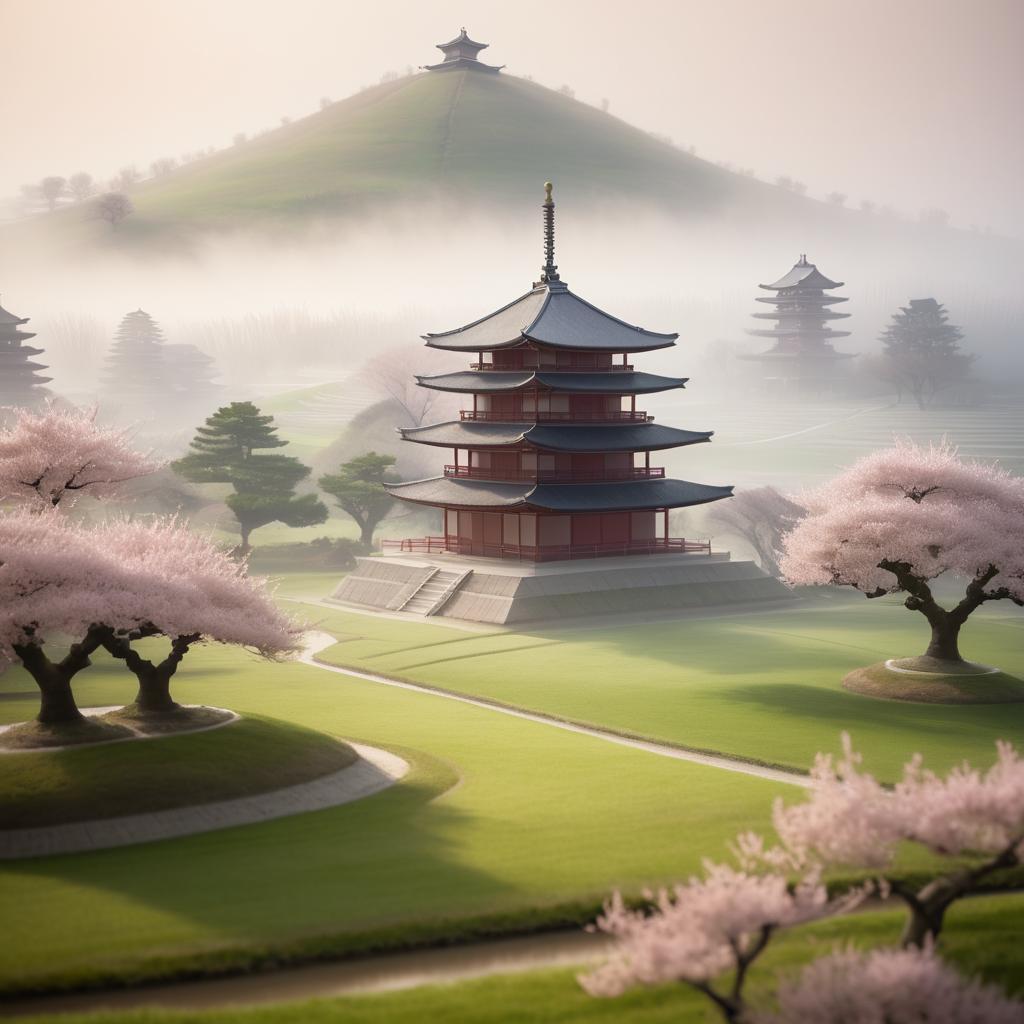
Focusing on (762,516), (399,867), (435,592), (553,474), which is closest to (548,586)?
(435,592)

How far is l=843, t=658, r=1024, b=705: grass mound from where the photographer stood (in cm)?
3628

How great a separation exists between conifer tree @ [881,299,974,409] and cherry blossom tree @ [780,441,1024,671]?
10756 cm

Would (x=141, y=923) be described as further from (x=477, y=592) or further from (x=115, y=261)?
(x=115, y=261)

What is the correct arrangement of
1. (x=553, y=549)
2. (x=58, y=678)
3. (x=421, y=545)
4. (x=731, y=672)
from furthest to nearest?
(x=421, y=545)
(x=553, y=549)
(x=731, y=672)
(x=58, y=678)

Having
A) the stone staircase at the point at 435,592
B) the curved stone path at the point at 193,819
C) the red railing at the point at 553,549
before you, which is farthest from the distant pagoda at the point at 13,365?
the curved stone path at the point at 193,819

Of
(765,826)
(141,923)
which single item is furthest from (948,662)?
(141,923)

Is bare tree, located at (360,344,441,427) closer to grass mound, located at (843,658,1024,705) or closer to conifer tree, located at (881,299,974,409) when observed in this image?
conifer tree, located at (881,299,974,409)

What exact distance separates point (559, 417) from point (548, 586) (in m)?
8.77

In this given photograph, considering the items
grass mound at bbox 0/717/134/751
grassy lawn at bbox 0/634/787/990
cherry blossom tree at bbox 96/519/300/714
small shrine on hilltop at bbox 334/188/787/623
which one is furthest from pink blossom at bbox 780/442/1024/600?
grass mound at bbox 0/717/134/751

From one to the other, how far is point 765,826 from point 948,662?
16.5 m

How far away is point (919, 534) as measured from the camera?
36.7 meters

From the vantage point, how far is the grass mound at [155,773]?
24078 mm

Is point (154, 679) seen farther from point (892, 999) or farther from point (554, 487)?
point (554, 487)

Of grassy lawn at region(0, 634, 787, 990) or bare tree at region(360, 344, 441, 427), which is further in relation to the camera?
bare tree at region(360, 344, 441, 427)
